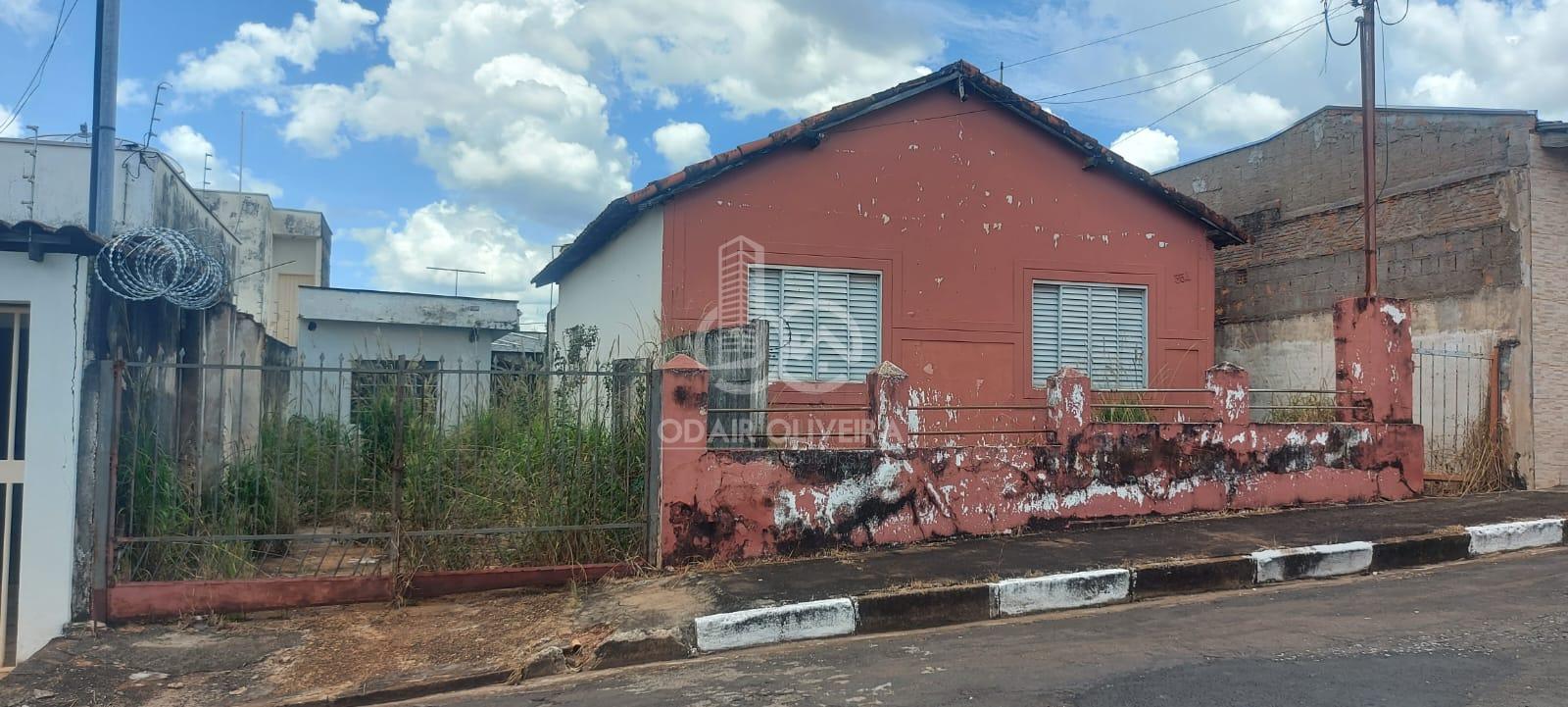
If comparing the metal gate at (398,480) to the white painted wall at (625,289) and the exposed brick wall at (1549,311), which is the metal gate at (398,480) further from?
the exposed brick wall at (1549,311)

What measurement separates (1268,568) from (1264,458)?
2259 millimetres

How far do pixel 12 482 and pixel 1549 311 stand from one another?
48.1 ft

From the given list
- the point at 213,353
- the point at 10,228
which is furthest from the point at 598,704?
the point at 213,353

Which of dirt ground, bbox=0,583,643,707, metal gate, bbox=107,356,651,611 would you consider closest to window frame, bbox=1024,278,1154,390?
metal gate, bbox=107,356,651,611

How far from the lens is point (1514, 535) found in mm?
8016

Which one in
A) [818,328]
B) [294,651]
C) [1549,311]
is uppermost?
[1549,311]

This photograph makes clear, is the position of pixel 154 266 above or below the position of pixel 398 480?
above

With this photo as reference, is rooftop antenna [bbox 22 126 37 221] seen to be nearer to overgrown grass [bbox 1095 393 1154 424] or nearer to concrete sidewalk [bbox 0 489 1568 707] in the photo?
concrete sidewalk [bbox 0 489 1568 707]

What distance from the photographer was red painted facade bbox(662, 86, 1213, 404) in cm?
985

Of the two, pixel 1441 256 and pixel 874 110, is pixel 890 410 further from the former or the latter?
pixel 1441 256

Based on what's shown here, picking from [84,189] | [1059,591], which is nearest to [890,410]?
[1059,591]

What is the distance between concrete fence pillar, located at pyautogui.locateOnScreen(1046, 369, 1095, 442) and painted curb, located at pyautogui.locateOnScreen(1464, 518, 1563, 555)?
332 cm

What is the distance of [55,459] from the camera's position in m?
6.06

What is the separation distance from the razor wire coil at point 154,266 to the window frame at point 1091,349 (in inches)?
322
